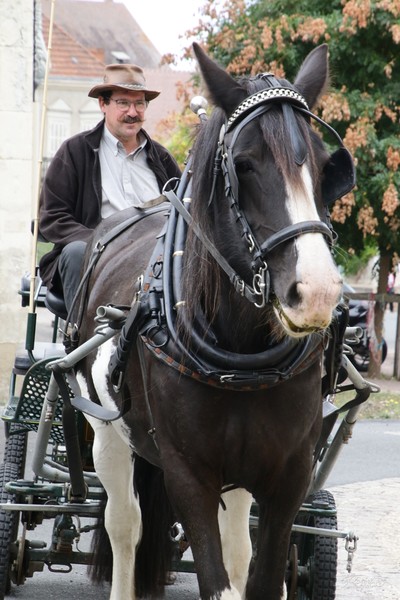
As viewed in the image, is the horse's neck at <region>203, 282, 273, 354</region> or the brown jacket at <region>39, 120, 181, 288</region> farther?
the brown jacket at <region>39, 120, 181, 288</region>

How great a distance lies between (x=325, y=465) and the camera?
4.80m

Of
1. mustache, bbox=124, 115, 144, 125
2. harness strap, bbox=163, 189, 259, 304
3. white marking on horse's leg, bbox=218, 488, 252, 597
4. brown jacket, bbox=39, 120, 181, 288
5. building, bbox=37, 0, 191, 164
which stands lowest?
white marking on horse's leg, bbox=218, 488, 252, 597

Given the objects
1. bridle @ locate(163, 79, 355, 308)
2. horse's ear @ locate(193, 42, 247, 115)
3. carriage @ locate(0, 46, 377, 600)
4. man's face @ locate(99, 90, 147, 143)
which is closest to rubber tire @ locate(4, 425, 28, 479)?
carriage @ locate(0, 46, 377, 600)

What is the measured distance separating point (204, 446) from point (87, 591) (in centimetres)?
242

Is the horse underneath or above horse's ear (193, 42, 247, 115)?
underneath

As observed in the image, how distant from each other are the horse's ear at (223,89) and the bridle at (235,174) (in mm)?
53

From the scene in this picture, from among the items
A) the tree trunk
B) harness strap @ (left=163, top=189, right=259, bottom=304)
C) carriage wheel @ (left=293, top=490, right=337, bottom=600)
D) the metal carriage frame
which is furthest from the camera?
the tree trunk

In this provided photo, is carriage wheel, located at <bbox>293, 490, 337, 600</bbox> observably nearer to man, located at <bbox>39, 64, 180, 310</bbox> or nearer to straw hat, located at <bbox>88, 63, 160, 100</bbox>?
man, located at <bbox>39, 64, 180, 310</bbox>

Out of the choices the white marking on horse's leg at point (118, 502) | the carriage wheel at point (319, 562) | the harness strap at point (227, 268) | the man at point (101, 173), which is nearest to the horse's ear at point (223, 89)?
the harness strap at point (227, 268)

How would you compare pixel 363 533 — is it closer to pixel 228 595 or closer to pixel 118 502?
pixel 118 502

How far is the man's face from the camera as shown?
18.4 feet

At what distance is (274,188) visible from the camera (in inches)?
131

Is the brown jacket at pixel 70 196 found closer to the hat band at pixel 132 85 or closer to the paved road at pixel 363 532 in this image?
the hat band at pixel 132 85

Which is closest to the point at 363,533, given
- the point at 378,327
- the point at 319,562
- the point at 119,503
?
the point at 319,562
